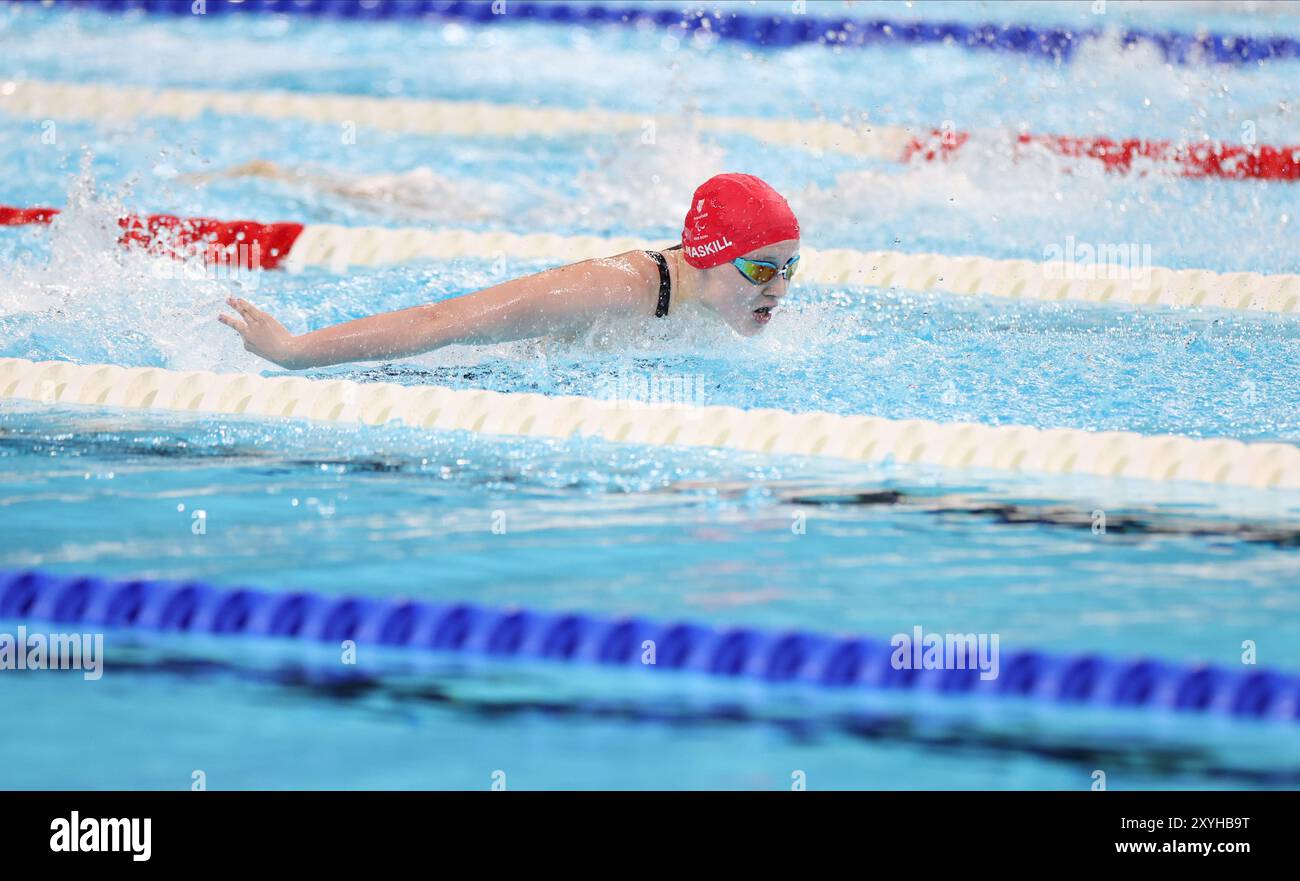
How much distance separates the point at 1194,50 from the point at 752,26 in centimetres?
240

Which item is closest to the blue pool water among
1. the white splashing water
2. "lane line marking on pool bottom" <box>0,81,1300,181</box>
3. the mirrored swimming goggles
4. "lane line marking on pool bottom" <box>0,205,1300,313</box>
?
the white splashing water

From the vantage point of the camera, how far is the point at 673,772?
7.84 feet

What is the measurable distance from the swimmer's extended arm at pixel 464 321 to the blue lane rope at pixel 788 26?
5762 millimetres

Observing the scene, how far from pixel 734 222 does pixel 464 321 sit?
0.65 metres

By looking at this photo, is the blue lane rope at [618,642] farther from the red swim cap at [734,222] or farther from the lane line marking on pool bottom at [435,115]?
the lane line marking on pool bottom at [435,115]

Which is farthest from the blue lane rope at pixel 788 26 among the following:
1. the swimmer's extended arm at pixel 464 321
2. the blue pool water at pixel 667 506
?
the swimmer's extended arm at pixel 464 321

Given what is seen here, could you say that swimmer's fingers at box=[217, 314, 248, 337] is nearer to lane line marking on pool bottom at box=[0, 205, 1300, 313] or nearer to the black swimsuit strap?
the black swimsuit strap

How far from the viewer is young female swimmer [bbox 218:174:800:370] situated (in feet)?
12.5

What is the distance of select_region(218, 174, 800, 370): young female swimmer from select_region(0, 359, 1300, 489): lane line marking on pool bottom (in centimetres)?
19

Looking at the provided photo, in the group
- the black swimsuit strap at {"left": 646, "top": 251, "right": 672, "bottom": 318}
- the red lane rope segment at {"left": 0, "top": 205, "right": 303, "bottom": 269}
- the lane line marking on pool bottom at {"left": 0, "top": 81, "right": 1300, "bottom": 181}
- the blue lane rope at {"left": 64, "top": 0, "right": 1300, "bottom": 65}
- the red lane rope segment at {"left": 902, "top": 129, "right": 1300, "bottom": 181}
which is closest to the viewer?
the black swimsuit strap at {"left": 646, "top": 251, "right": 672, "bottom": 318}

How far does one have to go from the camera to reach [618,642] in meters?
2.75

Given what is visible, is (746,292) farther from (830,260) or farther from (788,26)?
(788,26)

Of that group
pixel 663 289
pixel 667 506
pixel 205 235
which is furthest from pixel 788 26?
pixel 667 506
